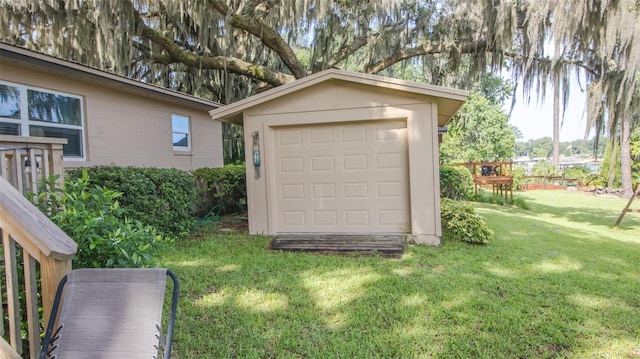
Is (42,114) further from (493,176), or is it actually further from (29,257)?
(493,176)

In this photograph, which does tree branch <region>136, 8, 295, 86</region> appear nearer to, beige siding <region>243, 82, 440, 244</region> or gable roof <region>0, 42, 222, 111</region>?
gable roof <region>0, 42, 222, 111</region>

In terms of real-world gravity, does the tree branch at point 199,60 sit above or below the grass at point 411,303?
above

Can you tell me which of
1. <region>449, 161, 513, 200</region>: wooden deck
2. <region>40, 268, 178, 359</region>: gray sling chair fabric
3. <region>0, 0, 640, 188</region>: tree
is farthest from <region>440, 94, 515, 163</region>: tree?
<region>40, 268, 178, 359</region>: gray sling chair fabric

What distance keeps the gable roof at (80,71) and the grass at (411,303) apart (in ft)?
12.6

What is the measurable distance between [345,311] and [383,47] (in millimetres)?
9629

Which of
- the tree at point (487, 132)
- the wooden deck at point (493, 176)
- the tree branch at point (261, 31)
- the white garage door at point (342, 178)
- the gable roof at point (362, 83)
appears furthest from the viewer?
the tree at point (487, 132)

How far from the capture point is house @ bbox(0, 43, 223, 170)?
5789 millimetres

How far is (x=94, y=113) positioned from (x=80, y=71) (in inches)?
42.0

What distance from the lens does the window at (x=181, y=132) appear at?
30.5ft

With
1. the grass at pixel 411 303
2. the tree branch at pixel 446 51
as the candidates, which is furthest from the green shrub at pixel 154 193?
the tree branch at pixel 446 51

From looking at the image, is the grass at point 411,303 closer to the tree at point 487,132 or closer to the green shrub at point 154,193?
the green shrub at point 154,193

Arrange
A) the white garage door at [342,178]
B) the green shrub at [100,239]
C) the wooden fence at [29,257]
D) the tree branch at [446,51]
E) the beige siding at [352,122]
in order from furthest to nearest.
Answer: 1. the tree branch at [446,51]
2. the white garage door at [342,178]
3. the beige siding at [352,122]
4. the green shrub at [100,239]
5. the wooden fence at [29,257]

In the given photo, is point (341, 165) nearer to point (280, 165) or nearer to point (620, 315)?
point (280, 165)

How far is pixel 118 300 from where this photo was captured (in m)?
1.85
